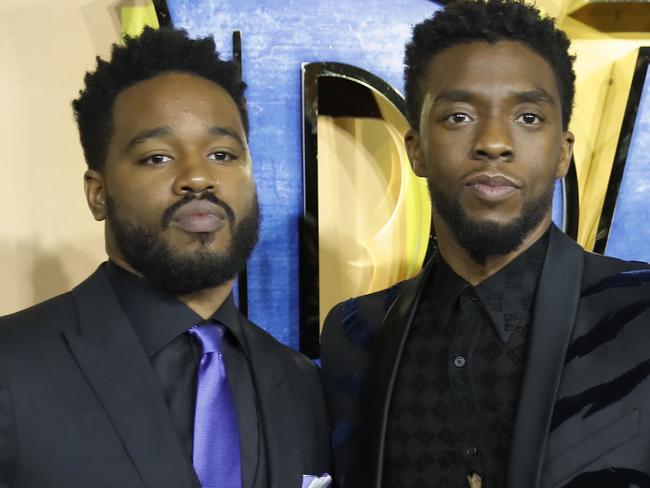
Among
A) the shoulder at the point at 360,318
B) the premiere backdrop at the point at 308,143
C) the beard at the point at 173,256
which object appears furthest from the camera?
the premiere backdrop at the point at 308,143

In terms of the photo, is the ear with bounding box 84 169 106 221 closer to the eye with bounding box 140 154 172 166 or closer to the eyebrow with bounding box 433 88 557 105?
the eye with bounding box 140 154 172 166

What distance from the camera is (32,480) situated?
54.6 inches

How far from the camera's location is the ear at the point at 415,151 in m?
1.74

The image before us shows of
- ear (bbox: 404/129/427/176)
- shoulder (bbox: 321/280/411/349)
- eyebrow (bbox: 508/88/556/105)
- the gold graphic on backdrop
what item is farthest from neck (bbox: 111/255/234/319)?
the gold graphic on backdrop

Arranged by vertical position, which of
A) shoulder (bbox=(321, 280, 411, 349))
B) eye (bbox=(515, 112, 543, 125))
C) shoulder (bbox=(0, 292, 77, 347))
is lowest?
shoulder (bbox=(321, 280, 411, 349))

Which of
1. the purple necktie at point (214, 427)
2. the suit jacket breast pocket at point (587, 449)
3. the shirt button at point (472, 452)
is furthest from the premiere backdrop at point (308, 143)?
the suit jacket breast pocket at point (587, 449)

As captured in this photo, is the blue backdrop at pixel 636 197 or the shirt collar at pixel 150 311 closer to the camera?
the shirt collar at pixel 150 311

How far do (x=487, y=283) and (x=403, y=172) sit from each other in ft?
2.91

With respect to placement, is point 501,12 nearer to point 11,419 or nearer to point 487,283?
point 487,283

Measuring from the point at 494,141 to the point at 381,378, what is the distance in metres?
0.51

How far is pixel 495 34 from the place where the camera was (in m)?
1.67

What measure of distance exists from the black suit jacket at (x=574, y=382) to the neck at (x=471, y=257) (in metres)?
0.04

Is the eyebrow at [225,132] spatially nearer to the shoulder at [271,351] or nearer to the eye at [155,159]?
the eye at [155,159]

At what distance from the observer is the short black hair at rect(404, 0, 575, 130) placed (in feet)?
5.50
